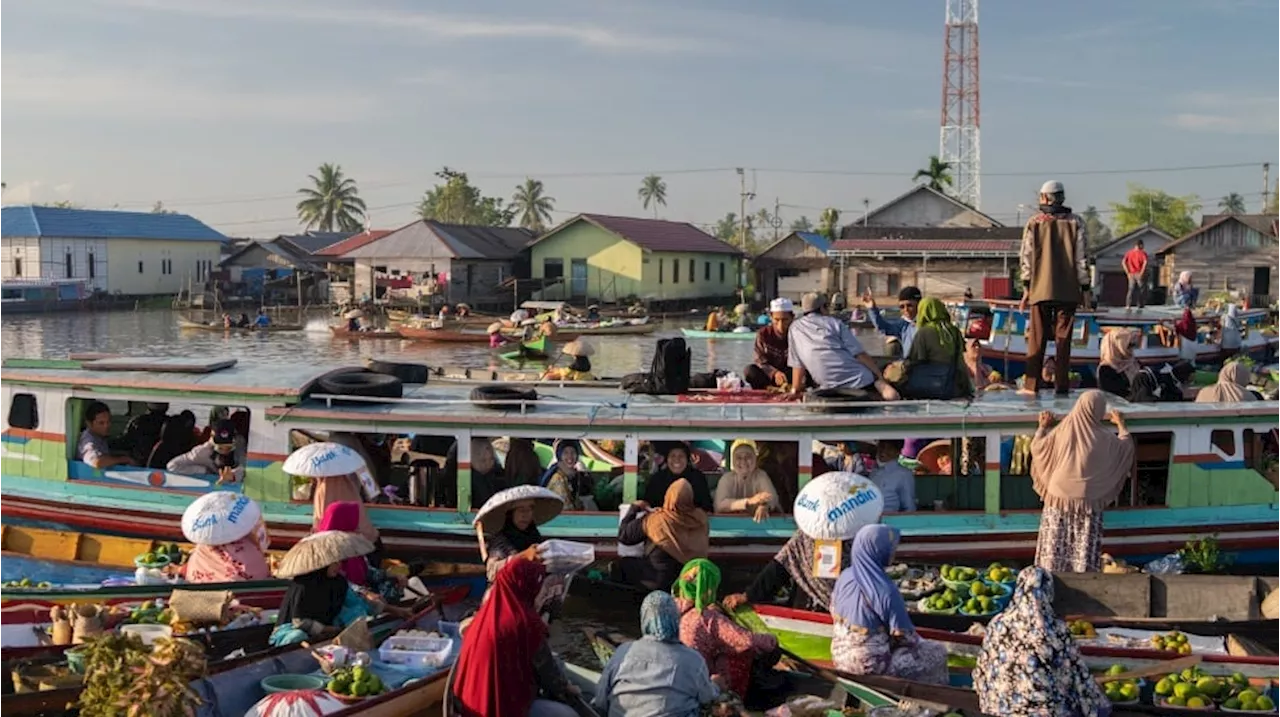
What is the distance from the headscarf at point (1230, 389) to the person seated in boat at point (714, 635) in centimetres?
595

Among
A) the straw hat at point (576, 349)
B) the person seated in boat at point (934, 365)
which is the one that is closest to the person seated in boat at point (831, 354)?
the person seated in boat at point (934, 365)

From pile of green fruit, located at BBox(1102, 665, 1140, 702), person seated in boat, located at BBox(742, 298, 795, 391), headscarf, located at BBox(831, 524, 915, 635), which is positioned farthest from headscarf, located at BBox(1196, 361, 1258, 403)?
headscarf, located at BBox(831, 524, 915, 635)

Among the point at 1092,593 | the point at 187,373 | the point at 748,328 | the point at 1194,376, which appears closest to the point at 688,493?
the point at 1092,593

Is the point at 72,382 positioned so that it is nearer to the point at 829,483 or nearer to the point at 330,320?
the point at 829,483

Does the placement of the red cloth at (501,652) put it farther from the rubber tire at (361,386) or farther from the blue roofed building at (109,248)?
the blue roofed building at (109,248)

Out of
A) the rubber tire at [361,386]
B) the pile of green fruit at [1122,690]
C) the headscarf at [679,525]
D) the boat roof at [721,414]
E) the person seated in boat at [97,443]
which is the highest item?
the rubber tire at [361,386]

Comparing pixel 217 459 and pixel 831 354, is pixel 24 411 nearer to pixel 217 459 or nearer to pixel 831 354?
pixel 217 459

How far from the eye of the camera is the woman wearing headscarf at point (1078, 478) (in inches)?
350

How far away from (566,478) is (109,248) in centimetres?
5106

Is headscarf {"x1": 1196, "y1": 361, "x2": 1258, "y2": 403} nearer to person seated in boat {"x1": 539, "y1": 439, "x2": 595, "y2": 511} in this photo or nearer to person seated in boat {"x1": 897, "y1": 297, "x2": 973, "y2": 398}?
person seated in boat {"x1": 897, "y1": 297, "x2": 973, "y2": 398}

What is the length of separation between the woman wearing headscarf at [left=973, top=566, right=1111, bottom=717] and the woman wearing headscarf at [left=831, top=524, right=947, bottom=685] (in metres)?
0.80

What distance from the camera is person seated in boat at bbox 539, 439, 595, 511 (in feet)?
33.3

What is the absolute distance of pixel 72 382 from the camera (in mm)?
10820

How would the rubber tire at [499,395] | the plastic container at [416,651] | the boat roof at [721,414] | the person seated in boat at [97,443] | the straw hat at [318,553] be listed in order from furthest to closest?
the person seated in boat at [97,443] < the rubber tire at [499,395] < the boat roof at [721,414] < the straw hat at [318,553] < the plastic container at [416,651]
